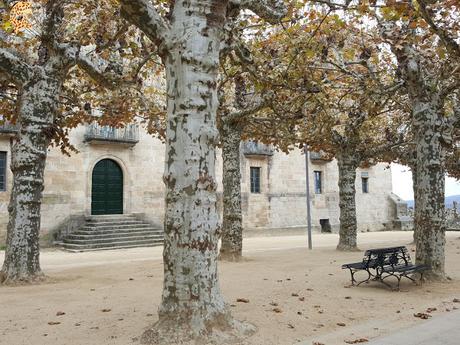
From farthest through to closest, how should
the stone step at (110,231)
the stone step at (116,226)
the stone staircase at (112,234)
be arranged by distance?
the stone step at (116,226), the stone step at (110,231), the stone staircase at (112,234)

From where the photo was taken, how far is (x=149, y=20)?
4.86m

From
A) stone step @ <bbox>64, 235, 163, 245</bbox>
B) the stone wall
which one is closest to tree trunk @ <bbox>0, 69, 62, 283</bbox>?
→ stone step @ <bbox>64, 235, 163, 245</bbox>

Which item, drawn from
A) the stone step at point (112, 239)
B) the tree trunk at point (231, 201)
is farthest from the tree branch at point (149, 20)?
the stone step at point (112, 239)

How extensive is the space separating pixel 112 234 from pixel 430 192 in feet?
46.3

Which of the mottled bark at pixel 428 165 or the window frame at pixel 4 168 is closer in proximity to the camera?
the mottled bark at pixel 428 165

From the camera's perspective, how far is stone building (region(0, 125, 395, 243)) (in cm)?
1950

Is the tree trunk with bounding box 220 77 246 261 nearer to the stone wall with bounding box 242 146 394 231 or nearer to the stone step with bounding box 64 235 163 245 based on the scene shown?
the stone step with bounding box 64 235 163 245

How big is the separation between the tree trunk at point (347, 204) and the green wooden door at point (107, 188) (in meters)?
11.7

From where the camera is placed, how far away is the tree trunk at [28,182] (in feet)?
27.2

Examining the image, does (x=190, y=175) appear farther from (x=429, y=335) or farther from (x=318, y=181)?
(x=318, y=181)

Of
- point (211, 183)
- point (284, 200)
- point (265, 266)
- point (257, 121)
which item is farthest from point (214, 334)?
point (284, 200)

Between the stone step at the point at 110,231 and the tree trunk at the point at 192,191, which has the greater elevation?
the tree trunk at the point at 192,191

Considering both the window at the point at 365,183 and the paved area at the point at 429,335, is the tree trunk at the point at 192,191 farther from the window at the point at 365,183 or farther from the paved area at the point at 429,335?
the window at the point at 365,183

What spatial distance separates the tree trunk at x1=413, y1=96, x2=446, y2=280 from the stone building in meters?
15.4
